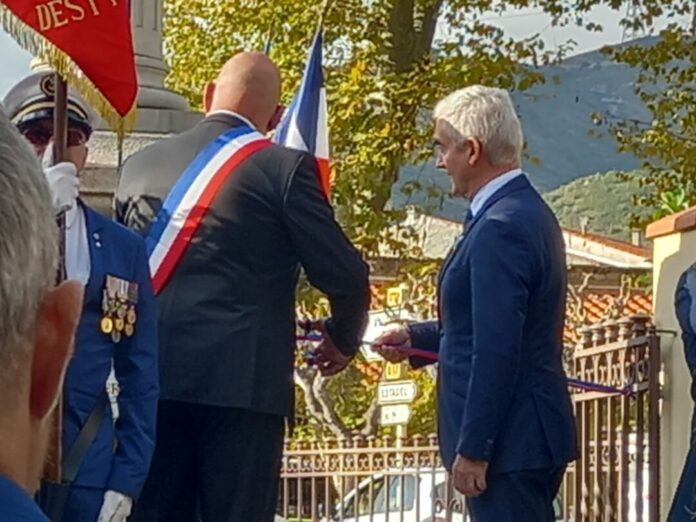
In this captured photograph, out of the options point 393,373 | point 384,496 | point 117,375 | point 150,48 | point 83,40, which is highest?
point 150,48

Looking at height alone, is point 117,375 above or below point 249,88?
below

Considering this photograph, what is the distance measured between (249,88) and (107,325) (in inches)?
48.8

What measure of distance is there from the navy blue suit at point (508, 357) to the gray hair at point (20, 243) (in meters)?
3.38

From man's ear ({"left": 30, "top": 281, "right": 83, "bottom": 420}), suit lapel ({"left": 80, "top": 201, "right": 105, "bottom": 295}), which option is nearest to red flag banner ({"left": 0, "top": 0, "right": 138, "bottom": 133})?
suit lapel ({"left": 80, "top": 201, "right": 105, "bottom": 295})

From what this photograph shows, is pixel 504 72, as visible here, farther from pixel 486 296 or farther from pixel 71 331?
pixel 71 331

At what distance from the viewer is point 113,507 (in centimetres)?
438

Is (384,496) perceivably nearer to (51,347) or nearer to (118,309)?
(118,309)

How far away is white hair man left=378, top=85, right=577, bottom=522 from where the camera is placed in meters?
4.99

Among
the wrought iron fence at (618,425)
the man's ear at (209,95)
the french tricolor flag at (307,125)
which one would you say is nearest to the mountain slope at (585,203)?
the french tricolor flag at (307,125)

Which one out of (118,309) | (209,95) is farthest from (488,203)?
(118,309)

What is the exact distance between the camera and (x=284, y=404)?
5184mm

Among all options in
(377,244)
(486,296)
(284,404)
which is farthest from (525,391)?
(377,244)

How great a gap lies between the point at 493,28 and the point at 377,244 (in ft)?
9.24

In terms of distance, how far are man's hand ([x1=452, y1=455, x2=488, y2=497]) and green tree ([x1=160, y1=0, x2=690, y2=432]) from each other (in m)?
12.8
